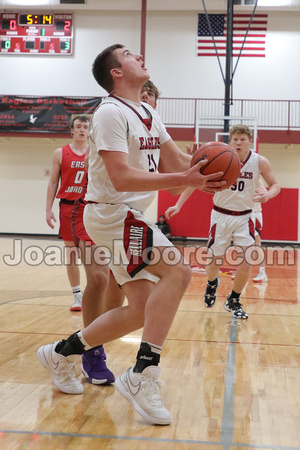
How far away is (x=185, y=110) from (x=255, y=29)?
3.90 meters

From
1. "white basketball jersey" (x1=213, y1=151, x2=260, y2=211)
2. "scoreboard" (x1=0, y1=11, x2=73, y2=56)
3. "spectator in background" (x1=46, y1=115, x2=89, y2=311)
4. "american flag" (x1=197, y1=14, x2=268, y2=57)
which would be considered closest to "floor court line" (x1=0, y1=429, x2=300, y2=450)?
"spectator in background" (x1=46, y1=115, x2=89, y2=311)

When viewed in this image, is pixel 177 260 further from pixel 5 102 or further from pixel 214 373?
pixel 5 102

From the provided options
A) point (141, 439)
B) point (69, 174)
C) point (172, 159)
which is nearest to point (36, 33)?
point (69, 174)

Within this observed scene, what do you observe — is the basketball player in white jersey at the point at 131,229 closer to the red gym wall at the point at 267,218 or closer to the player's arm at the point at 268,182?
the player's arm at the point at 268,182

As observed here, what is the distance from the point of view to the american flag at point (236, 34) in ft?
62.0

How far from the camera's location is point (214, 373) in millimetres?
3498

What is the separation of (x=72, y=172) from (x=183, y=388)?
114 inches

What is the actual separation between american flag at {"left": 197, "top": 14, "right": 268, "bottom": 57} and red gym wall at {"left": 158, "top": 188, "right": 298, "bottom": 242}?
5.41 m

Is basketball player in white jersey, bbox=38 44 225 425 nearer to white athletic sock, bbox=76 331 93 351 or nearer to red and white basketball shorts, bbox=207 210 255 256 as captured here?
white athletic sock, bbox=76 331 93 351

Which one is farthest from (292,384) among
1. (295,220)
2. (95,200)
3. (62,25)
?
(62,25)

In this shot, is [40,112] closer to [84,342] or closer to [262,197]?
[262,197]

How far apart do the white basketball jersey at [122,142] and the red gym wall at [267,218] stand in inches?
590

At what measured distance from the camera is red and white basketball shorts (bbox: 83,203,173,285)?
272cm

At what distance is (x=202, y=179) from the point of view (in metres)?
2.49
